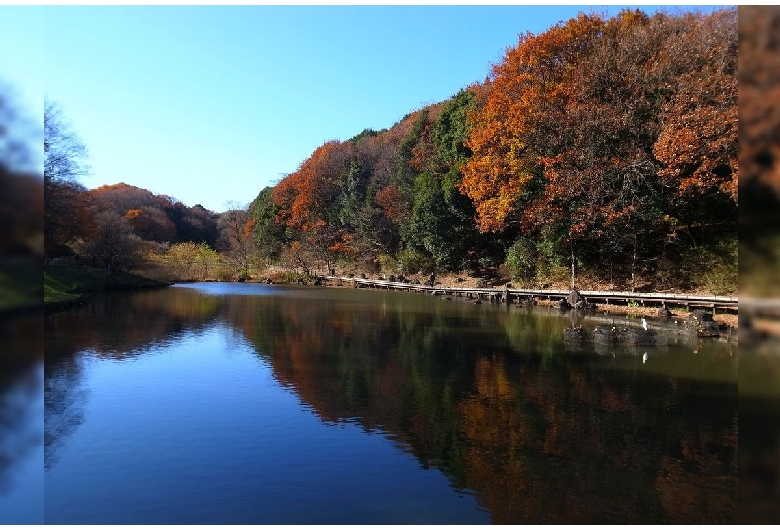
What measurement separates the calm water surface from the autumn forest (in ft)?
13.7

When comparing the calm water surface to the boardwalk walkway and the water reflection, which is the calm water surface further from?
the boardwalk walkway

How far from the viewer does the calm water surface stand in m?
5.41

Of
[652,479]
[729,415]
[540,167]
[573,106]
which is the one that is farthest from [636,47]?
[652,479]

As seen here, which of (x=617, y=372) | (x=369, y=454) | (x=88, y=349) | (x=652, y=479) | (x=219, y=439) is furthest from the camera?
(x=88, y=349)

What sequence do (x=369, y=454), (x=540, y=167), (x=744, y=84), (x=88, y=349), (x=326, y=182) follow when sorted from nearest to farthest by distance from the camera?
(x=744, y=84) → (x=369, y=454) → (x=88, y=349) → (x=540, y=167) → (x=326, y=182)

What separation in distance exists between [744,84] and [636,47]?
2082 centimetres

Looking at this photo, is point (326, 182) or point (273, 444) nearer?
point (273, 444)

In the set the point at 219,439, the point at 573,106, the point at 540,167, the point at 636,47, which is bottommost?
the point at 219,439

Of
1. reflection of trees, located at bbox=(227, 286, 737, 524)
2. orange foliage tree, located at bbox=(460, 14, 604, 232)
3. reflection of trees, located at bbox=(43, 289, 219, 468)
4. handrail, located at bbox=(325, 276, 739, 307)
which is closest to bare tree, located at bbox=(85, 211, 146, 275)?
reflection of trees, located at bbox=(43, 289, 219, 468)

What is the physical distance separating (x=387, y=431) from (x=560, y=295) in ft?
54.4

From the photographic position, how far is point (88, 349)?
1327 centimetres

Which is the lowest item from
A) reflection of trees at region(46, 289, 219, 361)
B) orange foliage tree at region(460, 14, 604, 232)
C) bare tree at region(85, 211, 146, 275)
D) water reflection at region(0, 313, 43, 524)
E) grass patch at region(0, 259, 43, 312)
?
reflection of trees at region(46, 289, 219, 361)

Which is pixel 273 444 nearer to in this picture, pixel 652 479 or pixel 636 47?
pixel 652 479

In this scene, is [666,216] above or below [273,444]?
above
